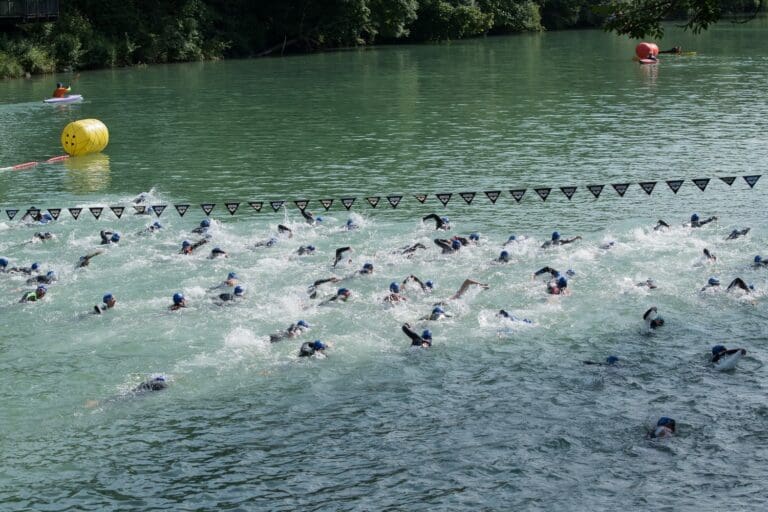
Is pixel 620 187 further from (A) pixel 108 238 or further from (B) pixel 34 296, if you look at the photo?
(B) pixel 34 296

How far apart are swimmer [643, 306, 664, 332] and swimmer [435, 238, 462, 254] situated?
29.4 ft

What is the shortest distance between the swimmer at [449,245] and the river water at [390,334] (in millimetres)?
362

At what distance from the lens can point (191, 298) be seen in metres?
33.4

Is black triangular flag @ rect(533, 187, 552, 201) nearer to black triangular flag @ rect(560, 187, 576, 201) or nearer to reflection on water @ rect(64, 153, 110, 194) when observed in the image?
black triangular flag @ rect(560, 187, 576, 201)

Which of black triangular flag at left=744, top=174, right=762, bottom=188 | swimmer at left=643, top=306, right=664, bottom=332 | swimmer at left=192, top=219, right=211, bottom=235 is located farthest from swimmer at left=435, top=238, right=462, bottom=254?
black triangular flag at left=744, top=174, right=762, bottom=188

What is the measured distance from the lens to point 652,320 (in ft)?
96.8

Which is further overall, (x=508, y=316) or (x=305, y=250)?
(x=305, y=250)

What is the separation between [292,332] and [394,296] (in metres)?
3.93

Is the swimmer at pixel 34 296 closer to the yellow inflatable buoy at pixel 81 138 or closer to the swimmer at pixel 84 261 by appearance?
the swimmer at pixel 84 261

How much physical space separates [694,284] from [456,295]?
25.5ft

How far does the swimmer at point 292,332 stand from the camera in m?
29.5

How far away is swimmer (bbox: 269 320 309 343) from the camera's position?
1162 inches

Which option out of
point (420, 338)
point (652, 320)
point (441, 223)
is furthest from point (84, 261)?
point (652, 320)

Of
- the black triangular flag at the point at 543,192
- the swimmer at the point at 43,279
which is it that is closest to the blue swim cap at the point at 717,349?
the black triangular flag at the point at 543,192
